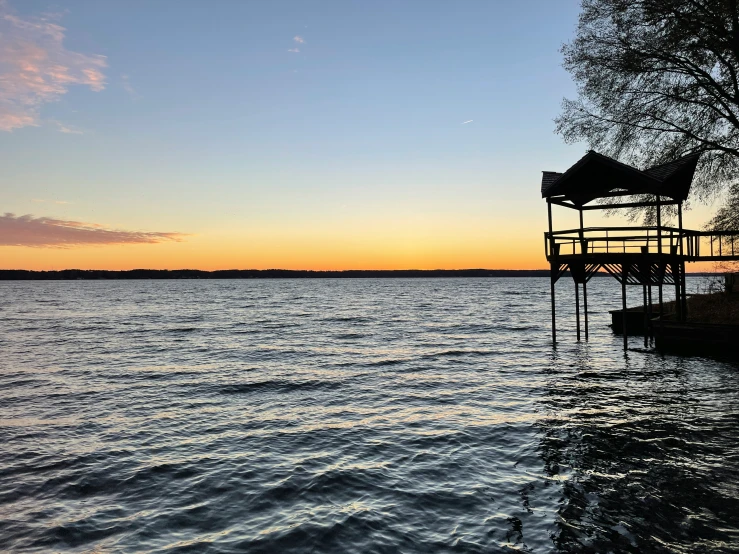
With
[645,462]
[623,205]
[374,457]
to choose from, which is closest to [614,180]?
[623,205]

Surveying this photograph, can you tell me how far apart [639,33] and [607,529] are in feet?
70.5

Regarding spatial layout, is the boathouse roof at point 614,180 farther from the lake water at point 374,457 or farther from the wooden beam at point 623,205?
the lake water at point 374,457

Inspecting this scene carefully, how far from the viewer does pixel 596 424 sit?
12.0 m

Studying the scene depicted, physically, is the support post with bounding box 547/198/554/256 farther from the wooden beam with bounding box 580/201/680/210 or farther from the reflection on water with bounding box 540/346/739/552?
the reflection on water with bounding box 540/346/739/552

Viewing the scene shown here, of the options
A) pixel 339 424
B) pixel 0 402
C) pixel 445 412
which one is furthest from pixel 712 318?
pixel 0 402

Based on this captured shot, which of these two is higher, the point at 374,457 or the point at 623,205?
the point at 623,205

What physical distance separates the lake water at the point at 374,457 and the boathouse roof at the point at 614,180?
24.3 ft

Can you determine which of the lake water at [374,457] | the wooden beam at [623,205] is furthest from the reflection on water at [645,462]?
the wooden beam at [623,205]

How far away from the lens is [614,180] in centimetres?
2372

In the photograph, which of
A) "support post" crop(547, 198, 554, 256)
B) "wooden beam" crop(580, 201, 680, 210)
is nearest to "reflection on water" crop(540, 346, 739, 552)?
"support post" crop(547, 198, 554, 256)

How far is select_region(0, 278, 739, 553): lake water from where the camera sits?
706 cm

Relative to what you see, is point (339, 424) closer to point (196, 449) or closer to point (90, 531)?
point (196, 449)

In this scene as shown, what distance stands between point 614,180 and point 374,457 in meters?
19.3

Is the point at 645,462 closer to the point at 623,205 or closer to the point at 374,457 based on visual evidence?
the point at 374,457
